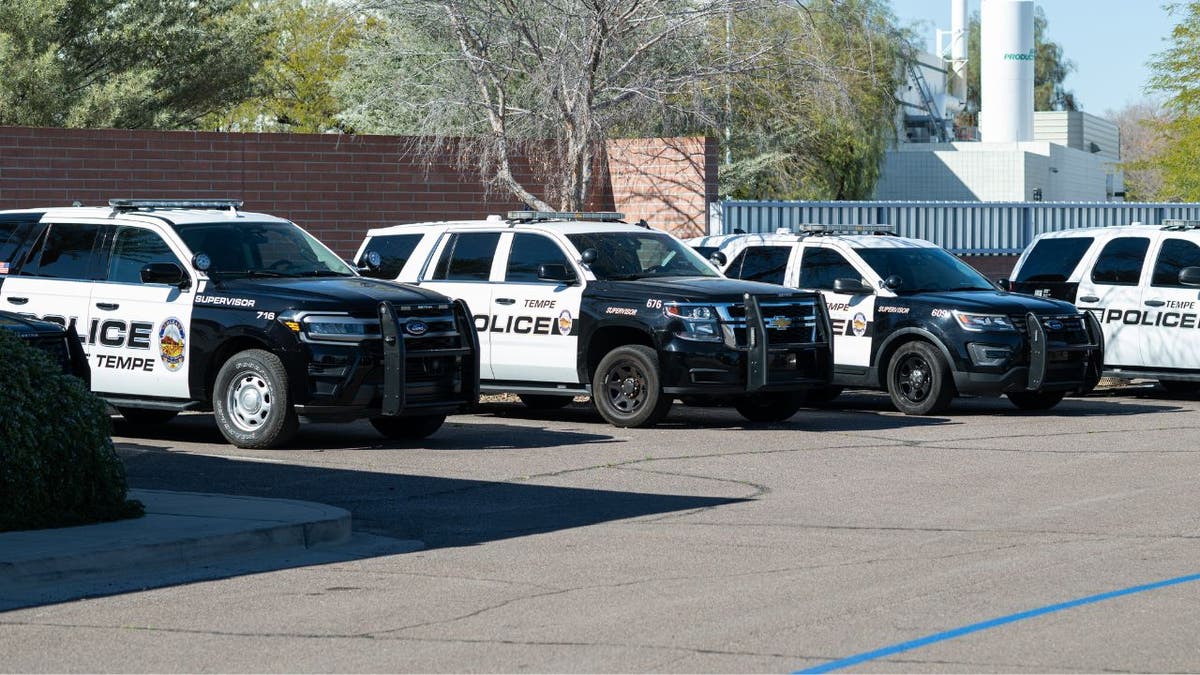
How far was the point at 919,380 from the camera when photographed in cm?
1869

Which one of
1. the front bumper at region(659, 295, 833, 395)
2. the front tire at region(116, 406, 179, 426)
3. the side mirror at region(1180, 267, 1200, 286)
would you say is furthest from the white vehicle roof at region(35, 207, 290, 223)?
the side mirror at region(1180, 267, 1200, 286)

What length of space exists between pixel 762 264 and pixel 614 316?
3309 mm

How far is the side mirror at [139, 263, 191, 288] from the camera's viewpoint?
1539cm

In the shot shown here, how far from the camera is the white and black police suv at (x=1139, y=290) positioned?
20.0m

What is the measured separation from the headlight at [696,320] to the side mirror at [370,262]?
324 centimetres

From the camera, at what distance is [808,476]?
13531 millimetres

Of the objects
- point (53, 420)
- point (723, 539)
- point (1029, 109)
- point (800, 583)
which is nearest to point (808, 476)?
point (723, 539)

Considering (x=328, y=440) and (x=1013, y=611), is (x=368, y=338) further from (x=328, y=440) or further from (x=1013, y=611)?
(x=1013, y=611)

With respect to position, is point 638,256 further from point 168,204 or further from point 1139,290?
point 1139,290

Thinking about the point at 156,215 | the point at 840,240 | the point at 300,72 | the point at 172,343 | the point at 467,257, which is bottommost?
the point at 172,343

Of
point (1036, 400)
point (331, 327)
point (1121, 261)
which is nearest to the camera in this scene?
point (331, 327)

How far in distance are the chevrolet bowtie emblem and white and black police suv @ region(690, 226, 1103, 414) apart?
2067mm

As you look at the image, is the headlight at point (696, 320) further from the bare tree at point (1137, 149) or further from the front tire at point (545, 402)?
the bare tree at point (1137, 149)

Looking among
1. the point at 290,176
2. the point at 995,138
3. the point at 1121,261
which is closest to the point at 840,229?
the point at 1121,261
